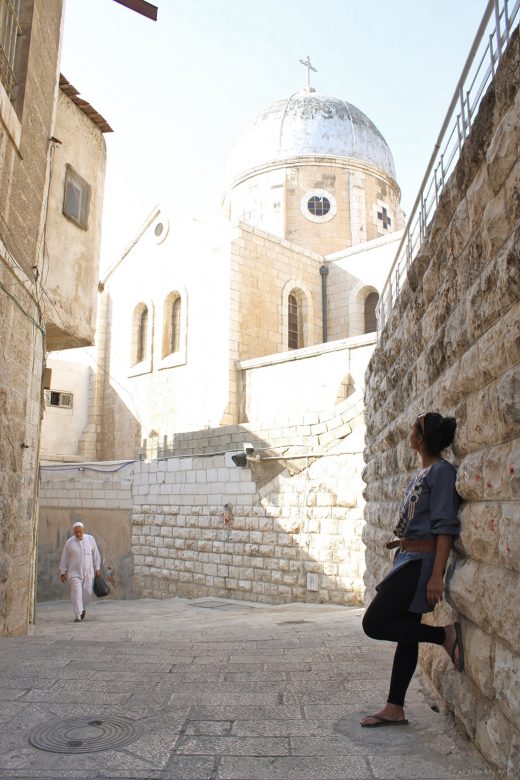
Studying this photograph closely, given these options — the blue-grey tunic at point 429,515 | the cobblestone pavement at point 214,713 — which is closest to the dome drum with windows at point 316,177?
the cobblestone pavement at point 214,713

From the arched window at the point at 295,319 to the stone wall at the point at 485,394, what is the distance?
717 inches

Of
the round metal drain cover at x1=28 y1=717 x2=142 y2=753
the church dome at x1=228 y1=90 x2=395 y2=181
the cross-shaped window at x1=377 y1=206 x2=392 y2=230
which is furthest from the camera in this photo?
the cross-shaped window at x1=377 y1=206 x2=392 y2=230

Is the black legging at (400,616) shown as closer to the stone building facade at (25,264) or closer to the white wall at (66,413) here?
the stone building facade at (25,264)

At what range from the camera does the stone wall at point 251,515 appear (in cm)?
1033

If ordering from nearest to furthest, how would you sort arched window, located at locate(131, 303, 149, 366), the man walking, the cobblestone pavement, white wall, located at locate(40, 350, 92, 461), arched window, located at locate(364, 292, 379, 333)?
the cobblestone pavement
the man walking
arched window, located at locate(364, 292, 379, 333)
white wall, located at locate(40, 350, 92, 461)
arched window, located at locate(131, 303, 149, 366)

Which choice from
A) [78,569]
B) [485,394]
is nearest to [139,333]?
[78,569]

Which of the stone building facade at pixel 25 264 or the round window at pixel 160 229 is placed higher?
the round window at pixel 160 229

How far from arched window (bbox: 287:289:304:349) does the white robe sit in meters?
13.3

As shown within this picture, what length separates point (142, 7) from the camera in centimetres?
830

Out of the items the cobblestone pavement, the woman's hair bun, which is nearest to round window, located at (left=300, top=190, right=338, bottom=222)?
the cobblestone pavement

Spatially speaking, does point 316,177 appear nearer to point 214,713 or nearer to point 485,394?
point 485,394

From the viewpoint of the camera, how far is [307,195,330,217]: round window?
27.3 m

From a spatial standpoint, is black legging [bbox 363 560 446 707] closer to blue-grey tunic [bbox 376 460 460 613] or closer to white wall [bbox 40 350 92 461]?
blue-grey tunic [bbox 376 460 460 613]

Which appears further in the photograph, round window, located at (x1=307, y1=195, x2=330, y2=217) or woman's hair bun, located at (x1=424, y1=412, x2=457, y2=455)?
round window, located at (x1=307, y1=195, x2=330, y2=217)
